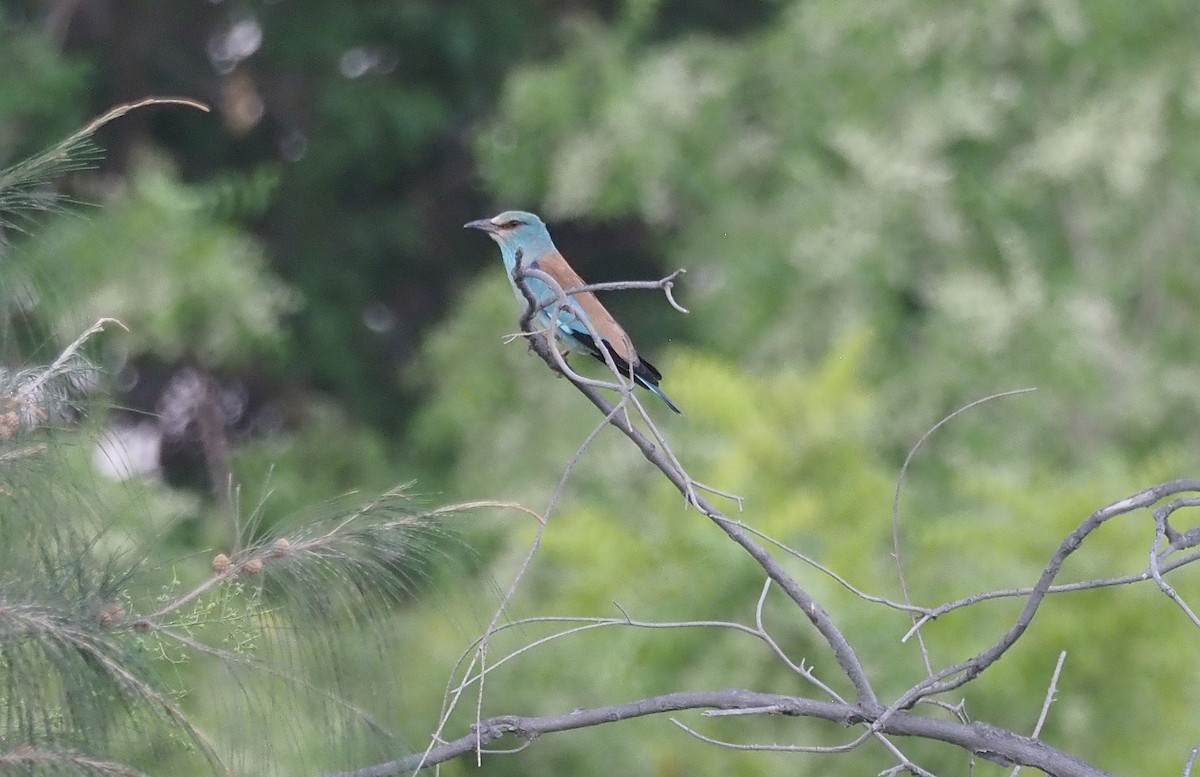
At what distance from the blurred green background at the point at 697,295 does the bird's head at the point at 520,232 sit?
1.16m

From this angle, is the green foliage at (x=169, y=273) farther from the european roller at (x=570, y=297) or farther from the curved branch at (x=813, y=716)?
the curved branch at (x=813, y=716)

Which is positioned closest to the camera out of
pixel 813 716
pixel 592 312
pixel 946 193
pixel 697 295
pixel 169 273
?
pixel 813 716

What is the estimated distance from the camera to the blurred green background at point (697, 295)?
21.2 feet

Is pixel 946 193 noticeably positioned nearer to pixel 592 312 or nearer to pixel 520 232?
pixel 520 232

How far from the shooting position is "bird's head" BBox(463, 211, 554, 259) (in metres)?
4.85

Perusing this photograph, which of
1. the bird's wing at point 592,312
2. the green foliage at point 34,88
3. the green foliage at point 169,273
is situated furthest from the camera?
the green foliage at point 34,88

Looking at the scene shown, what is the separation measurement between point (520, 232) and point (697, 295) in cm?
536

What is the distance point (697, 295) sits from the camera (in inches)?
406

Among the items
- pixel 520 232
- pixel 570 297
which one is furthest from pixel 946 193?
pixel 570 297

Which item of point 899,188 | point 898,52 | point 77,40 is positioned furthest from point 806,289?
point 77,40

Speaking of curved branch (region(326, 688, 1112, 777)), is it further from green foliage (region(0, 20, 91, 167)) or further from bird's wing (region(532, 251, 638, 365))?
green foliage (region(0, 20, 91, 167))

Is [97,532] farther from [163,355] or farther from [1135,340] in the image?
[1135,340]

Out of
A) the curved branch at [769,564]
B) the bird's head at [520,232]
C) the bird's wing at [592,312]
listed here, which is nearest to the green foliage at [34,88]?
the bird's head at [520,232]

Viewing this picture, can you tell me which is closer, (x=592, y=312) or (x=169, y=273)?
(x=592, y=312)
